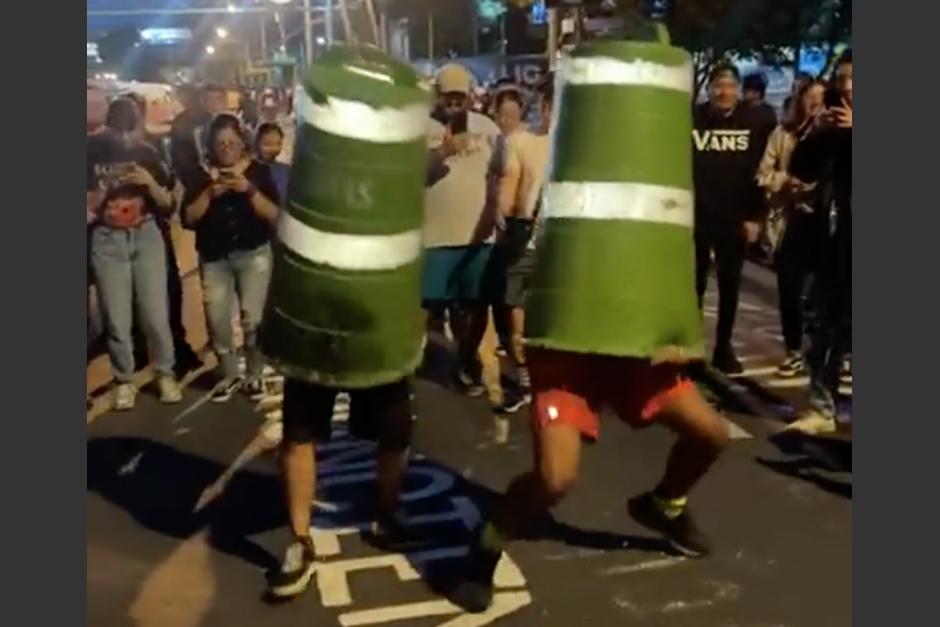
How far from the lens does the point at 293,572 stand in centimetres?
437

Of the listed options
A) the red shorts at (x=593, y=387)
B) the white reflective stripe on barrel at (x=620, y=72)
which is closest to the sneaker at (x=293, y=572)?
the red shorts at (x=593, y=387)

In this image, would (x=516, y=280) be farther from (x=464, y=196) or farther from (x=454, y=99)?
(x=454, y=99)

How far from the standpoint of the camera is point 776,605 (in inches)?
167

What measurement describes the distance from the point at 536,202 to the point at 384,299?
2.65 metres

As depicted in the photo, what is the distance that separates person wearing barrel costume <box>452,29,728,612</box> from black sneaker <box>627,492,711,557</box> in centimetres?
63

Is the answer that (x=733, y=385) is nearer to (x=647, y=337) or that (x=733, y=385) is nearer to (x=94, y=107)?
(x=647, y=337)

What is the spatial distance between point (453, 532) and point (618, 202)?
1.71 metres

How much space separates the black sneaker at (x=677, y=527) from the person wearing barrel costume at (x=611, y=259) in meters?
0.63

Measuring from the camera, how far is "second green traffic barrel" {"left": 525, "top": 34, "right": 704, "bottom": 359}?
3.84 metres

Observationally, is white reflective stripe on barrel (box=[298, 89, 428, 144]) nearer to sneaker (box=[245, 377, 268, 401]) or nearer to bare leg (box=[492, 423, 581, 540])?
bare leg (box=[492, 423, 581, 540])

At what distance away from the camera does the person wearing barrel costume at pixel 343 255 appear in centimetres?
396

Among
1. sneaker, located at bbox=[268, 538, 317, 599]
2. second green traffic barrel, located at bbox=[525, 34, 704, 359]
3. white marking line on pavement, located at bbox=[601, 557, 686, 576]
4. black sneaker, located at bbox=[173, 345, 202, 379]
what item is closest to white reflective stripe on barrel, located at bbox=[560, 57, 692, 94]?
second green traffic barrel, located at bbox=[525, 34, 704, 359]

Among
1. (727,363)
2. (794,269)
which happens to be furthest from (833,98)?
(727,363)

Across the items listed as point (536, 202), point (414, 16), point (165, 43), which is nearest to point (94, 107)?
point (536, 202)
